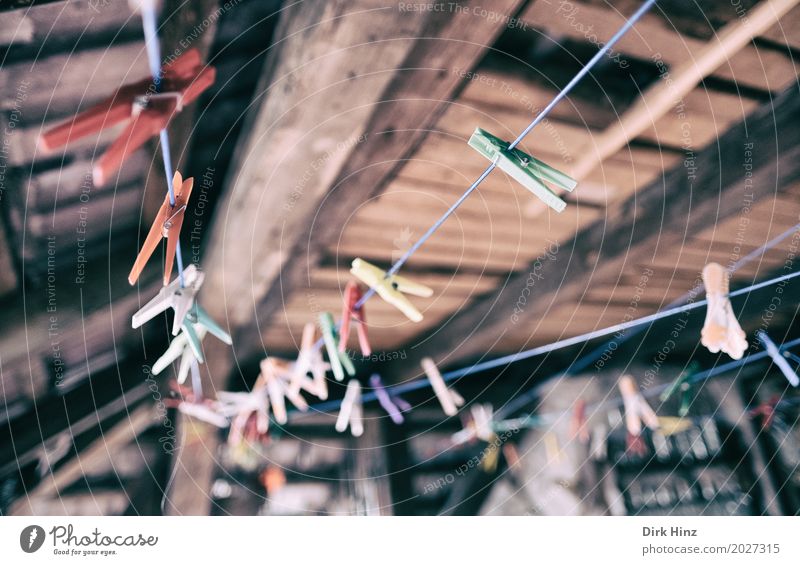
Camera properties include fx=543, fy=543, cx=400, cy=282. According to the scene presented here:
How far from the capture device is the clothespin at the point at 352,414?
1.42 m

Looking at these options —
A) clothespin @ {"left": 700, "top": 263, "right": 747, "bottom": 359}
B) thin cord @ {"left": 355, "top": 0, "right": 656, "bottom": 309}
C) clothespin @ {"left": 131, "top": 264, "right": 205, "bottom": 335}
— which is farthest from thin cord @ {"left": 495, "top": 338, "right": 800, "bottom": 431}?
clothespin @ {"left": 131, "top": 264, "right": 205, "bottom": 335}

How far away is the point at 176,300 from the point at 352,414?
1.05 meters

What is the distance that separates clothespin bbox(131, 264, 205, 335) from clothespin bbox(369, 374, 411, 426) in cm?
82

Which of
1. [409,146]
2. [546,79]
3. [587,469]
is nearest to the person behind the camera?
[409,146]

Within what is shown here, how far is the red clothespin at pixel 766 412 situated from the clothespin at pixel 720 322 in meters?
0.85

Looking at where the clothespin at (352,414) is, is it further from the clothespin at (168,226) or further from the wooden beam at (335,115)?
the clothespin at (168,226)

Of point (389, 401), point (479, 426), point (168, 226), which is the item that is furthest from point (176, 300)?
point (479, 426)

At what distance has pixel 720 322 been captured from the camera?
0.67 metres

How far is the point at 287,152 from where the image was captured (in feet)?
2.21

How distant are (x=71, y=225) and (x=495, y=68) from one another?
710 millimetres

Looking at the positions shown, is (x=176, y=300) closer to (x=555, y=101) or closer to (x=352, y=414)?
(x=555, y=101)

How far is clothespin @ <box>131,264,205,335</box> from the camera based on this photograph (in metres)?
0.63
